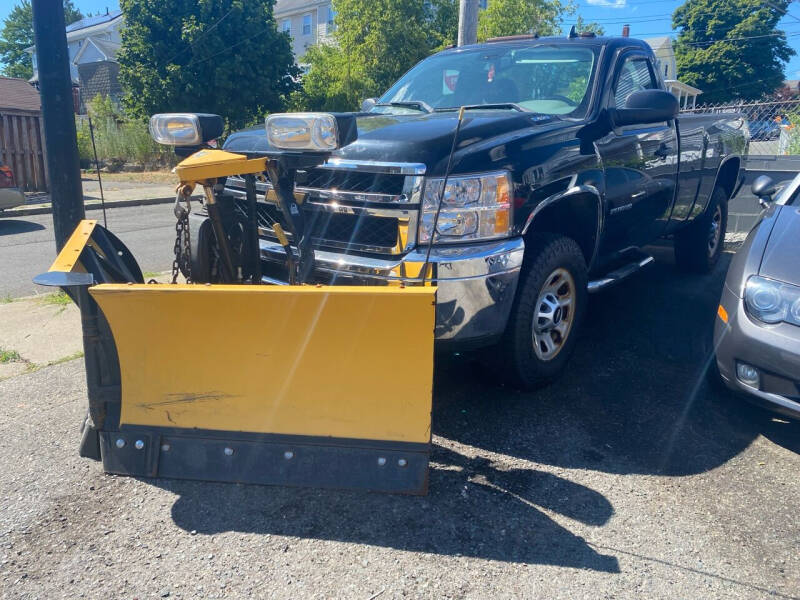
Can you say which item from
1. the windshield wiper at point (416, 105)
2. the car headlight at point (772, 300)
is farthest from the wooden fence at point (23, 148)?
the car headlight at point (772, 300)

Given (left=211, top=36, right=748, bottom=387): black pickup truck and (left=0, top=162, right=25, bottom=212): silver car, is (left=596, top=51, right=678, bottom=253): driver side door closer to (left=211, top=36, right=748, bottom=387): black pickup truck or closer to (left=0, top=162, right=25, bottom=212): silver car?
(left=211, top=36, right=748, bottom=387): black pickup truck

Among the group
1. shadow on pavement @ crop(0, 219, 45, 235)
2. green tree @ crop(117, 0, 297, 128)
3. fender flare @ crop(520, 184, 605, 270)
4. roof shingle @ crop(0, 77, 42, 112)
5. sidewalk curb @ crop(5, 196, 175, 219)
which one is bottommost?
shadow on pavement @ crop(0, 219, 45, 235)

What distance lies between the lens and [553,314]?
396cm

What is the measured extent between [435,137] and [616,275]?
2.11 m

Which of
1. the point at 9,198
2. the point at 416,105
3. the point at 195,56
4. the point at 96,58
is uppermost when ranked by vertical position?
the point at 96,58

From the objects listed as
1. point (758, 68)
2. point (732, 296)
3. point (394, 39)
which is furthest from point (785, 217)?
point (758, 68)

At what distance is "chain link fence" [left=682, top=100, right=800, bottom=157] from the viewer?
10.4 metres

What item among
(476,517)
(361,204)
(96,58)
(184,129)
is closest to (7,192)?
(184,129)

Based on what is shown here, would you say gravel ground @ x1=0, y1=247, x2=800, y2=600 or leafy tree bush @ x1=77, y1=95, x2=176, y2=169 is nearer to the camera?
gravel ground @ x1=0, y1=247, x2=800, y2=600

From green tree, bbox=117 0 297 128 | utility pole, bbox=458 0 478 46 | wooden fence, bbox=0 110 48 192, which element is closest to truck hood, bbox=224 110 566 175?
utility pole, bbox=458 0 478 46

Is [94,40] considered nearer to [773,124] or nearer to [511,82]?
[773,124]

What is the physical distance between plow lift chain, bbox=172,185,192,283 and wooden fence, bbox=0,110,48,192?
551 inches

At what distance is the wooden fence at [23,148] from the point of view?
15.5m

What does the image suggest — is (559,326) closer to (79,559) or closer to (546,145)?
(546,145)
